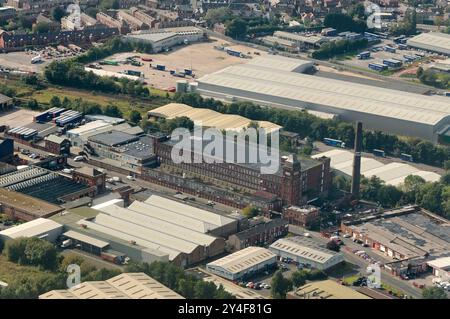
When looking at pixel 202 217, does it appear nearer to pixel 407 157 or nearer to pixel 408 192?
pixel 408 192

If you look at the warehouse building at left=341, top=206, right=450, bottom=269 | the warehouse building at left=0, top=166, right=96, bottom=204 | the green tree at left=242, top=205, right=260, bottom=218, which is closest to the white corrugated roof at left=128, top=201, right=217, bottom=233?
the green tree at left=242, top=205, right=260, bottom=218

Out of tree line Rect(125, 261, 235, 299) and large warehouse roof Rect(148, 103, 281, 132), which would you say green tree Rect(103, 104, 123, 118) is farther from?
tree line Rect(125, 261, 235, 299)

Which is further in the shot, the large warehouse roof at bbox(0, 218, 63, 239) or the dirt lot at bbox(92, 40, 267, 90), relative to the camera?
the dirt lot at bbox(92, 40, 267, 90)

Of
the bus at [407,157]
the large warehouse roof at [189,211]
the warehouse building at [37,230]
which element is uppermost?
the warehouse building at [37,230]

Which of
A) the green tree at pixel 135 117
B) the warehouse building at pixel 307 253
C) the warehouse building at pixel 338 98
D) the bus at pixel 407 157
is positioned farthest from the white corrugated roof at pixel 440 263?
the green tree at pixel 135 117

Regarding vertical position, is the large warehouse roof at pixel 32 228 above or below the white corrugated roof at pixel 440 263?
above

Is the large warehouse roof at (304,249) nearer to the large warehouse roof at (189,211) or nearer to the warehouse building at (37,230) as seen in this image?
the large warehouse roof at (189,211)
